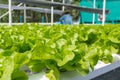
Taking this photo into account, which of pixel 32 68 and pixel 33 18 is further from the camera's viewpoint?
pixel 33 18

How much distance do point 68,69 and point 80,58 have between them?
72 millimetres

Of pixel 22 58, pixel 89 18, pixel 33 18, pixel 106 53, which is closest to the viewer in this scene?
pixel 22 58

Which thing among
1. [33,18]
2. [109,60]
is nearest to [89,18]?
[33,18]

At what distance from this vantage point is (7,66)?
36.9 inches

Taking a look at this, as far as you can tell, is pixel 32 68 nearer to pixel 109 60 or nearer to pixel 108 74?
pixel 108 74

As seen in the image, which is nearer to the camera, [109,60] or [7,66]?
[7,66]

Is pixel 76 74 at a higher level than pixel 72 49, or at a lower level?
lower

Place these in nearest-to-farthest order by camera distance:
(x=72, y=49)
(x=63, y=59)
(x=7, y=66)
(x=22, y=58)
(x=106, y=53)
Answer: (x=7, y=66), (x=22, y=58), (x=63, y=59), (x=72, y=49), (x=106, y=53)

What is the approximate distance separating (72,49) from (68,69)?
88 millimetres

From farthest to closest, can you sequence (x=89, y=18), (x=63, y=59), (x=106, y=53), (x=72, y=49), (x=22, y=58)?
(x=89, y=18) < (x=106, y=53) < (x=72, y=49) < (x=63, y=59) < (x=22, y=58)

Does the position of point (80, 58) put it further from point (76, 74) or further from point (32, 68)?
point (32, 68)

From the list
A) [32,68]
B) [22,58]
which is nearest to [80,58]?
[32,68]

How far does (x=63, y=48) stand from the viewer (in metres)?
1.29

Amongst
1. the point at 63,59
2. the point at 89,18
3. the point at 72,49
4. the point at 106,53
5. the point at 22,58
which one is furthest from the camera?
the point at 89,18
